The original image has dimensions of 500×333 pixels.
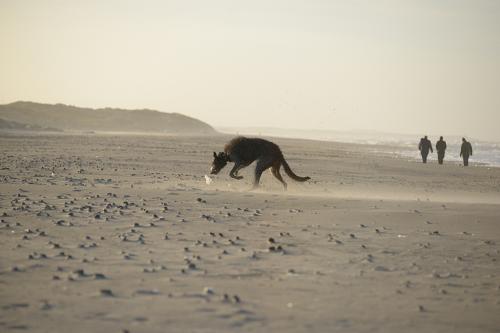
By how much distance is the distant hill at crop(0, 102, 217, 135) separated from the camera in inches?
5124

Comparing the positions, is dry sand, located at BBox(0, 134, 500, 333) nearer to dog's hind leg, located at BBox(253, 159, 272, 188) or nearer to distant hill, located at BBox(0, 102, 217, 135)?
dog's hind leg, located at BBox(253, 159, 272, 188)

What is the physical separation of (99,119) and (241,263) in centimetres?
15587

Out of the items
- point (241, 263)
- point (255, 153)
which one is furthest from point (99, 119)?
point (241, 263)

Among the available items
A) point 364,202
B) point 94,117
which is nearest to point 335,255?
point 364,202

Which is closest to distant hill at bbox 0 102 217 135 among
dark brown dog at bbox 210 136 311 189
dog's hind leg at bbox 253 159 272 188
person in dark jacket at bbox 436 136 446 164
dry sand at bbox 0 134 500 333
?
person in dark jacket at bbox 436 136 446 164

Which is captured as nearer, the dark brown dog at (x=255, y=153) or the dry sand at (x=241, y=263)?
the dry sand at (x=241, y=263)

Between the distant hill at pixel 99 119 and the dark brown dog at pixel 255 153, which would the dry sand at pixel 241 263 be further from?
the distant hill at pixel 99 119

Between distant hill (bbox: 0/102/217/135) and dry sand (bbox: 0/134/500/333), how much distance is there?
373 feet

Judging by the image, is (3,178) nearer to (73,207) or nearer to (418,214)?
(73,207)

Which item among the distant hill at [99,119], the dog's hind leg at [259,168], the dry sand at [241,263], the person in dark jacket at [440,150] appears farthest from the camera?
the distant hill at [99,119]

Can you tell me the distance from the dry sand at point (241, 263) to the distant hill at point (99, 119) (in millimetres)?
113772

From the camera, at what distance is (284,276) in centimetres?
641

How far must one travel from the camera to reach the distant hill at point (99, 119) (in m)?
130

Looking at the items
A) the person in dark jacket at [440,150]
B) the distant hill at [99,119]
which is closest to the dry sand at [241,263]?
the person in dark jacket at [440,150]
